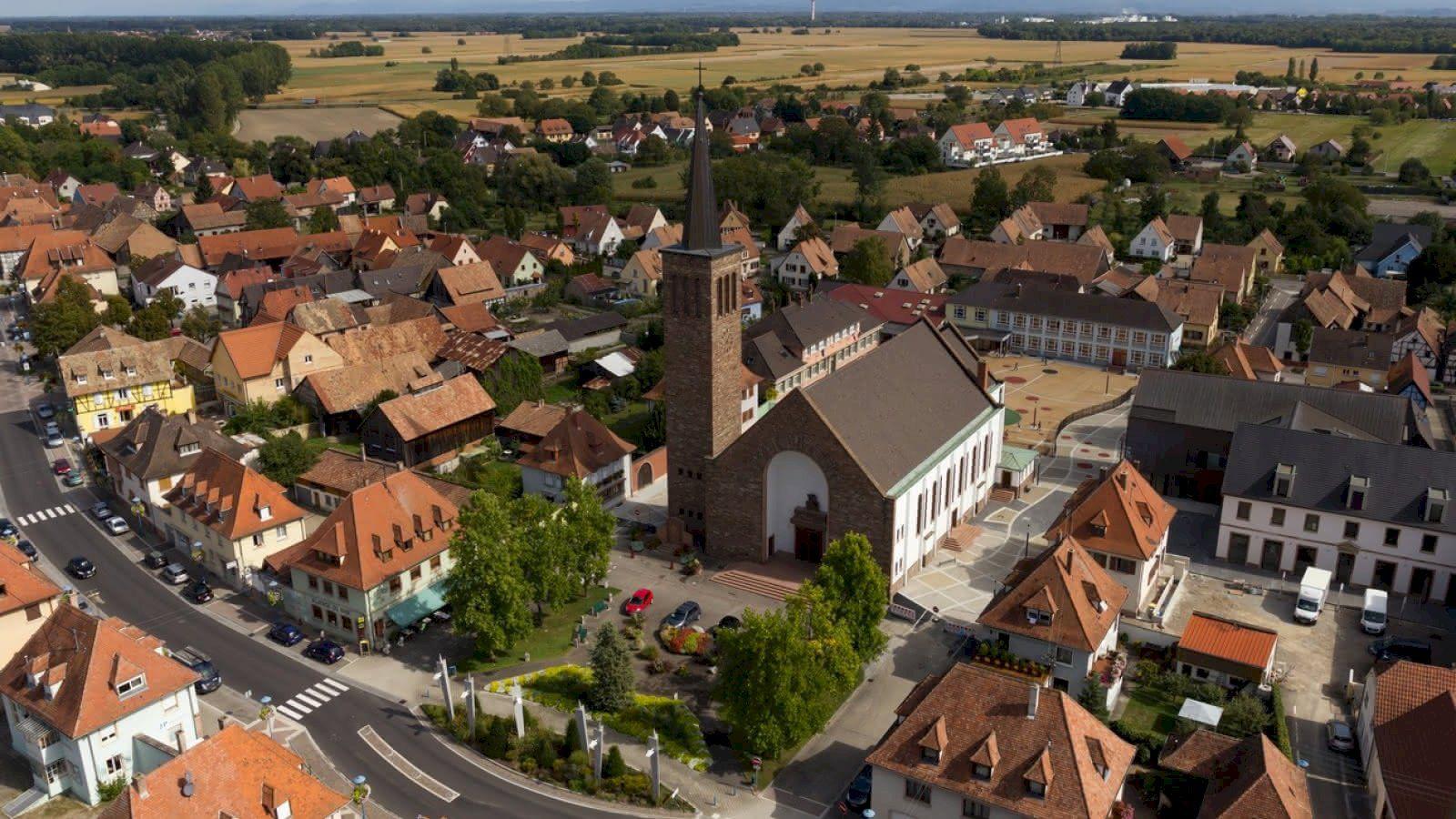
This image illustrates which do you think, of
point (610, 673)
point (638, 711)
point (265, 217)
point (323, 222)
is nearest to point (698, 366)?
point (610, 673)

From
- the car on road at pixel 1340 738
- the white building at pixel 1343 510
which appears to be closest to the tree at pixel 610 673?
the car on road at pixel 1340 738

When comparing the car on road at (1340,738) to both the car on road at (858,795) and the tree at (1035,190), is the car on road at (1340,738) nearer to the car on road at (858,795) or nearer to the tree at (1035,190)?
the car on road at (858,795)

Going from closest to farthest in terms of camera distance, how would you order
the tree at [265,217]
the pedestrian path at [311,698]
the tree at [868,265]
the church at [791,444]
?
the pedestrian path at [311,698] < the church at [791,444] < the tree at [868,265] < the tree at [265,217]

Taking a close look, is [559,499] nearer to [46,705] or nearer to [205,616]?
[205,616]

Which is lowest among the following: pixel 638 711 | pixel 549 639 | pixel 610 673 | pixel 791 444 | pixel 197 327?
pixel 549 639

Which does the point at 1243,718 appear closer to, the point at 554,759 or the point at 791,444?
the point at 791,444

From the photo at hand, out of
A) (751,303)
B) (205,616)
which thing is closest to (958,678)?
(205,616)
